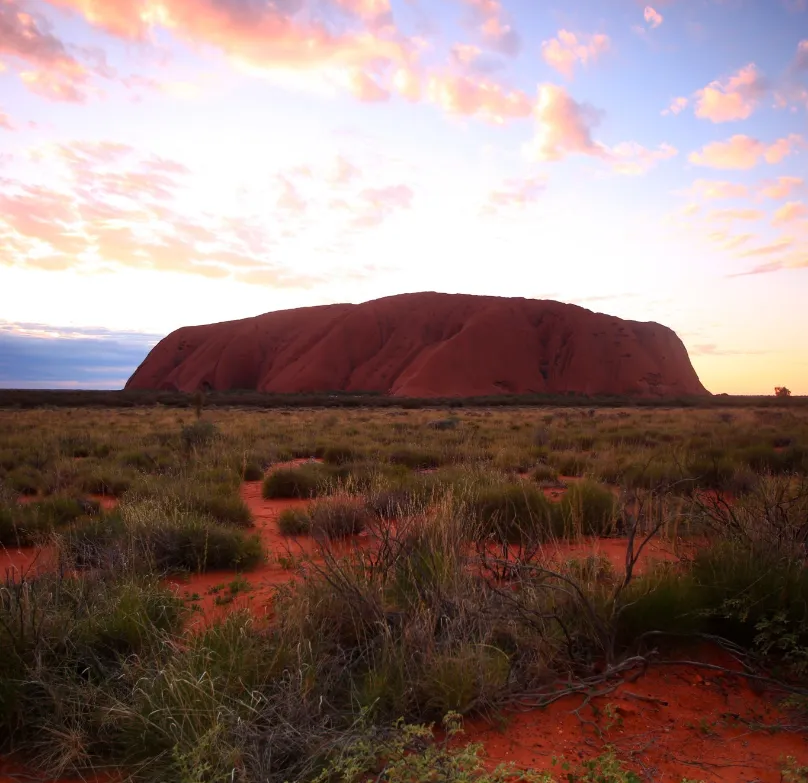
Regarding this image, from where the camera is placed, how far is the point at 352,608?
2.96 m

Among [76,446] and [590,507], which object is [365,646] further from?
[76,446]

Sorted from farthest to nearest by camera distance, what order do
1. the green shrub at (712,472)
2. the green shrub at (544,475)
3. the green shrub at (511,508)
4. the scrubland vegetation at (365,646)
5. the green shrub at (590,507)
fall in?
the green shrub at (544,475), the green shrub at (712,472), the green shrub at (590,507), the green shrub at (511,508), the scrubland vegetation at (365,646)

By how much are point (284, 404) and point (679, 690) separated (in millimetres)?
41120

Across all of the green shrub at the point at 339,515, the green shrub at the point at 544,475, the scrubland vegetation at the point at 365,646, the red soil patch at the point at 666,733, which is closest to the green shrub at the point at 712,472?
the green shrub at the point at 544,475

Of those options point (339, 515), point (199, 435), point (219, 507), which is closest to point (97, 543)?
point (219, 507)

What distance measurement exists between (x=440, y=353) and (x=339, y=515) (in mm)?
56649

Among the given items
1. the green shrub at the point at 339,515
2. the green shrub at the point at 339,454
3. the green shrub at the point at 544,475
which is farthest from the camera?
the green shrub at the point at 339,454

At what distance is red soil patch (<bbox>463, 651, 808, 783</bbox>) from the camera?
2.19m

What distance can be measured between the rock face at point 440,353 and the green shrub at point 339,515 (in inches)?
1978

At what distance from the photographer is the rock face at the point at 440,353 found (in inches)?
2466

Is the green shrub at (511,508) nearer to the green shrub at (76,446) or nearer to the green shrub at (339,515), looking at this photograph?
the green shrub at (339,515)

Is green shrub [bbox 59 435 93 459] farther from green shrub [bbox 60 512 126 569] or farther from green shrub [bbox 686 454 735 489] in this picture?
green shrub [bbox 686 454 735 489]

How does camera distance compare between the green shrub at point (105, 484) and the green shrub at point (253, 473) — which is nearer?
the green shrub at point (105, 484)

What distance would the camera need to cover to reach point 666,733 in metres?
2.40
